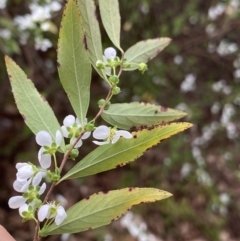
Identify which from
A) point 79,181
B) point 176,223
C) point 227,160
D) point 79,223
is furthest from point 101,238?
point 79,223

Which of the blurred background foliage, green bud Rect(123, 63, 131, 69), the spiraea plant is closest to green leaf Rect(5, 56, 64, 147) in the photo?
the spiraea plant

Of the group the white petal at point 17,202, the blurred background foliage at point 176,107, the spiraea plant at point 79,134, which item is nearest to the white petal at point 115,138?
the spiraea plant at point 79,134

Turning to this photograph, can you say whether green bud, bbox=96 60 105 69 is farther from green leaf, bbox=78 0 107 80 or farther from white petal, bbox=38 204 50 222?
white petal, bbox=38 204 50 222

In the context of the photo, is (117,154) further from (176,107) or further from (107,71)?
(176,107)

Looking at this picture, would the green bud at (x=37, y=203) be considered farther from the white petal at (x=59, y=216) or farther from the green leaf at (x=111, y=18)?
the green leaf at (x=111, y=18)

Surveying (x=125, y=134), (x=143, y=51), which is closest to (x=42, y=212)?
(x=125, y=134)

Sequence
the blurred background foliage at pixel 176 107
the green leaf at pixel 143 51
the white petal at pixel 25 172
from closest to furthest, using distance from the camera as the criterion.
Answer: the white petal at pixel 25 172 < the green leaf at pixel 143 51 < the blurred background foliage at pixel 176 107
